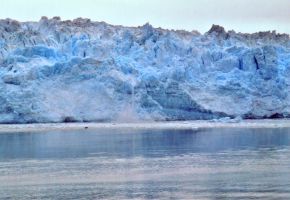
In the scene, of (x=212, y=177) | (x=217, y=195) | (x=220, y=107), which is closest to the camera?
(x=217, y=195)

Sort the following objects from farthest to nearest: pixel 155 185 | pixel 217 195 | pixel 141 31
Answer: pixel 141 31 → pixel 155 185 → pixel 217 195

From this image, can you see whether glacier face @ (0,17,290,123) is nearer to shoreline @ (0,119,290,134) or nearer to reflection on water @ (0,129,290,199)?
shoreline @ (0,119,290,134)

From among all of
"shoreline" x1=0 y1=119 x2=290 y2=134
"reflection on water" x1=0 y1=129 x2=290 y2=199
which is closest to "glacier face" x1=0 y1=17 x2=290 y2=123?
"shoreline" x1=0 y1=119 x2=290 y2=134

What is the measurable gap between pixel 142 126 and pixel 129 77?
250 cm

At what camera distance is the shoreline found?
1118 inches

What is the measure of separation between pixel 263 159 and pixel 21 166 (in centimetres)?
547

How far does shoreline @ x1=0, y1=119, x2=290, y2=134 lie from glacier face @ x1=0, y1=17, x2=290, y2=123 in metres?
0.60

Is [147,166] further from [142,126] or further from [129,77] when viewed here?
[129,77]

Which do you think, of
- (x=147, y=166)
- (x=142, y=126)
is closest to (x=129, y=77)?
(x=142, y=126)

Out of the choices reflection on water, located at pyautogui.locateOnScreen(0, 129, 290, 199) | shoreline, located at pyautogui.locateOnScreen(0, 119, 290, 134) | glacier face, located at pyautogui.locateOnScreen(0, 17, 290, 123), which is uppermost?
glacier face, located at pyautogui.locateOnScreen(0, 17, 290, 123)

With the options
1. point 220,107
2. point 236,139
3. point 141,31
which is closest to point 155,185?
point 236,139

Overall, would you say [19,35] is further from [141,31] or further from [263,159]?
[263,159]

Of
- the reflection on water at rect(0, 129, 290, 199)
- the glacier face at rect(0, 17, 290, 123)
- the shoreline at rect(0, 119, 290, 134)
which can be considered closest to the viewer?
the reflection on water at rect(0, 129, 290, 199)

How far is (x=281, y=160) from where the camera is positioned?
15.9 meters
